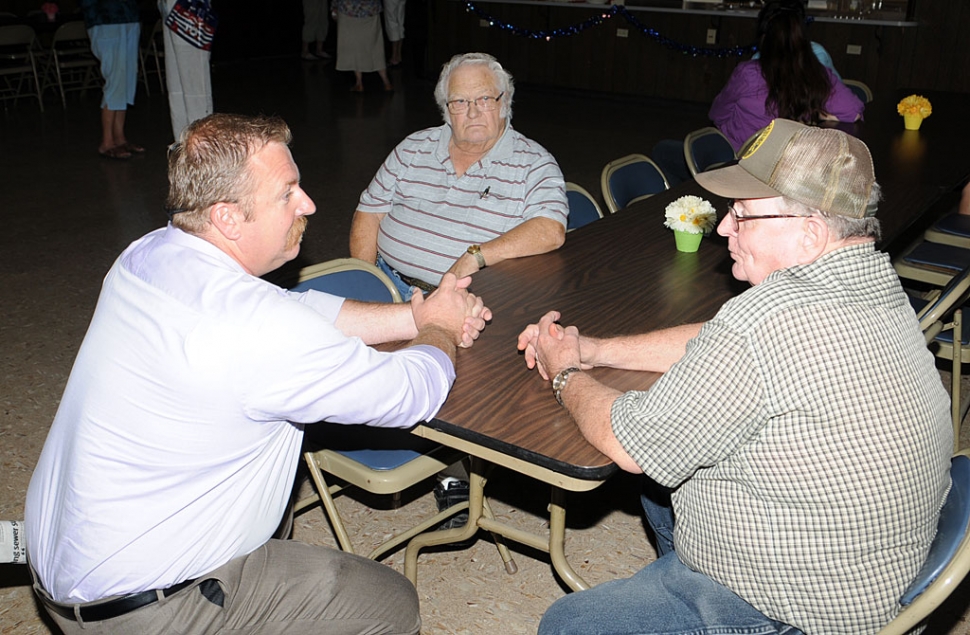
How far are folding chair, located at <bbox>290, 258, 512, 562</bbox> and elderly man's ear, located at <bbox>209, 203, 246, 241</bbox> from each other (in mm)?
799

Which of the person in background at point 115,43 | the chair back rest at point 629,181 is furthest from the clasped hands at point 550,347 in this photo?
the person in background at point 115,43

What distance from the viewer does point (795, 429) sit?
60.0 inches

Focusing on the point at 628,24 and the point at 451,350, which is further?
the point at 628,24

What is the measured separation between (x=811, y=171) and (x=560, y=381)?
645 millimetres

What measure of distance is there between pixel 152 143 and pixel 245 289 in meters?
7.17

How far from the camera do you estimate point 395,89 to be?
11117 millimetres

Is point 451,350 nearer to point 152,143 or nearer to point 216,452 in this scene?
point 216,452

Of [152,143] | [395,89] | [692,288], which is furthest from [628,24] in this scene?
[692,288]

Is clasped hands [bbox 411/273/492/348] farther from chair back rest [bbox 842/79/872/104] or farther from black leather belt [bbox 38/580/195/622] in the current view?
chair back rest [bbox 842/79/872/104]

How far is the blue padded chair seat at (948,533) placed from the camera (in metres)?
1.57

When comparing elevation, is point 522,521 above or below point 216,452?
below

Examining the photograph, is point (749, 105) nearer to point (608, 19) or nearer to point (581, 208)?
point (581, 208)

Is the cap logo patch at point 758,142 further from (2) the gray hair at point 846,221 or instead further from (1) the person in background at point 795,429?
(2) the gray hair at point 846,221

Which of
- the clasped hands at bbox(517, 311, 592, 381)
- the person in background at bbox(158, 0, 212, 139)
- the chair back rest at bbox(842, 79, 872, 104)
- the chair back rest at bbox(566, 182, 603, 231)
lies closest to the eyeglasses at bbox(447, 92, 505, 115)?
the chair back rest at bbox(566, 182, 603, 231)
